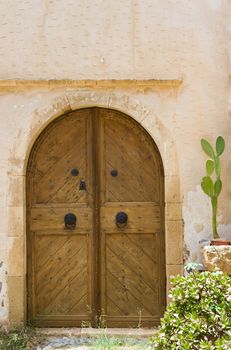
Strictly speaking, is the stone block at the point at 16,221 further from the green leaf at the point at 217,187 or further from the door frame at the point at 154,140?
the green leaf at the point at 217,187

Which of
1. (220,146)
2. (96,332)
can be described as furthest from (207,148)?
(96,332)

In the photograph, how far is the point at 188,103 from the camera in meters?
5.47

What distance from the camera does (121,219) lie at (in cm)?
554

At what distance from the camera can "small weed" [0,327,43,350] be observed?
501 cm

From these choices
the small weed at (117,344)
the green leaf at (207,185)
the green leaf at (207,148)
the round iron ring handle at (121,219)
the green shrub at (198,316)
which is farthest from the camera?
the round iron ring handle at (121,219)

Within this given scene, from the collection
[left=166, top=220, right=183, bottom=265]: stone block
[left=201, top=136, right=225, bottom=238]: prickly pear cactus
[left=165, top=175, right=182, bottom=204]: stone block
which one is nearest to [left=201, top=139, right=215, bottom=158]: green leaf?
[left=201, top=136, right=225, bottom=238]: prickly pear cactus

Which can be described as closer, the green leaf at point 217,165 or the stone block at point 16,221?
the green leaf at point 217,165

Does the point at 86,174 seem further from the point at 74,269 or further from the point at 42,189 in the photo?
the point at 74,269

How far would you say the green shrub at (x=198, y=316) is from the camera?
3475mm

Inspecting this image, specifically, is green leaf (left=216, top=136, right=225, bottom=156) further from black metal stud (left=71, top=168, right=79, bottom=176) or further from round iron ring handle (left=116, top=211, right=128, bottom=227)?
black metal stud (left=71, top=168, right=79, bottom=176)

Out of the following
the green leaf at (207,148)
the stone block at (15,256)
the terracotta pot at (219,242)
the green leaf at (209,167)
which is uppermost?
the green leaf at (207,148)

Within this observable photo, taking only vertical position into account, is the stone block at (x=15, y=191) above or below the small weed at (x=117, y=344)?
above

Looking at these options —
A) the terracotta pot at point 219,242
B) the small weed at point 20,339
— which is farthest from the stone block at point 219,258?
the small weed at point 20,339

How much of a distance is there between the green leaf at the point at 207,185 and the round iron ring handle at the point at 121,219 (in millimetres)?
850
